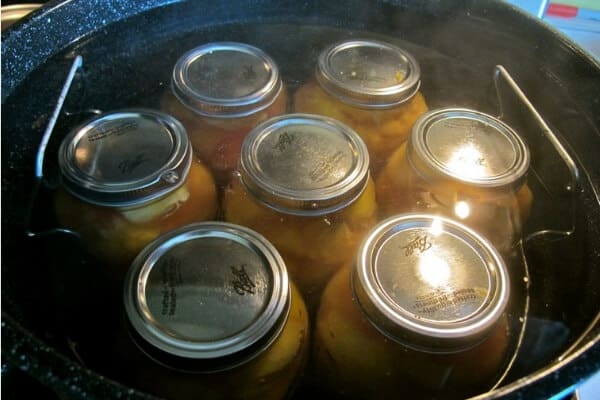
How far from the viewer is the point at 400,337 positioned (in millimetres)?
566

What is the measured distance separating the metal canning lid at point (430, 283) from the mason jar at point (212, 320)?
11 centimetres

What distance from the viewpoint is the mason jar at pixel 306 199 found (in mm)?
682

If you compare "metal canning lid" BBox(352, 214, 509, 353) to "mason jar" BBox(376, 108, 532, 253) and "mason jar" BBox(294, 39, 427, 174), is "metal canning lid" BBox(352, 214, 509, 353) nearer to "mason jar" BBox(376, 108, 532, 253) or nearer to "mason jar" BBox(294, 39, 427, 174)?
"mason jar" BBox(376, 108, 532, 253)

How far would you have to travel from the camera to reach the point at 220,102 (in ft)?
2.66

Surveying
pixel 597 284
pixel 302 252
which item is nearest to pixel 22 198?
pixel 302 252

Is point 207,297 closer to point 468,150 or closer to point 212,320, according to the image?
point 212,320

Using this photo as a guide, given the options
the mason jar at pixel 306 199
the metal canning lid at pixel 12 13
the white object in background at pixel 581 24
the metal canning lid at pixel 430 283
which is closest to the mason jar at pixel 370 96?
the mason jar at pixel 306 199

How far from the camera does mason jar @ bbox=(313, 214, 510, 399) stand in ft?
1.87

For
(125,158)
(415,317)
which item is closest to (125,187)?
(125,158)

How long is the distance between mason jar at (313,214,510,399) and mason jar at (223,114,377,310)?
0.05 meters

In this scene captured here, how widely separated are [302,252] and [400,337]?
193 millimetres

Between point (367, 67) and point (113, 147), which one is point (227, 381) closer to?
point (113, 147)

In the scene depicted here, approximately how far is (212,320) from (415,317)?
224 mm

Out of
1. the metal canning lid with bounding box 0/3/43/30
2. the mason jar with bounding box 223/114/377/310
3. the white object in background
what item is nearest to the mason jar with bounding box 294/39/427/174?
the mason jar with bounding box 223/114/377/310
